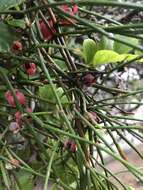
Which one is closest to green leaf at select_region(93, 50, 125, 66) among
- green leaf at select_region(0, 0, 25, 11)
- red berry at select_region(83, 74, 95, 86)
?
red berry at select_region(83, 74, 95, 86)

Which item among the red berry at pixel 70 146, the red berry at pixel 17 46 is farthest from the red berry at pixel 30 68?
the red berry at pixel 70 146

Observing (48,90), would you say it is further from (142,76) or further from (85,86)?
(142,76)

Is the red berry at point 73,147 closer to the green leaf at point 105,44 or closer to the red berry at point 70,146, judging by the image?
the red berry at point 70,146

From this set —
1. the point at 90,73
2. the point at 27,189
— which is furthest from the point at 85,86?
the point at 27,189

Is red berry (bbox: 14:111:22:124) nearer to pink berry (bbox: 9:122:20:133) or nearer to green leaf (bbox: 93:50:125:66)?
pink berry (bbox: 9:122:20:133)

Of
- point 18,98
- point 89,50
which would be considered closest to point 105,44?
point 89,50

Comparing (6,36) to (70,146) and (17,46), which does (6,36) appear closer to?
(17,46)
